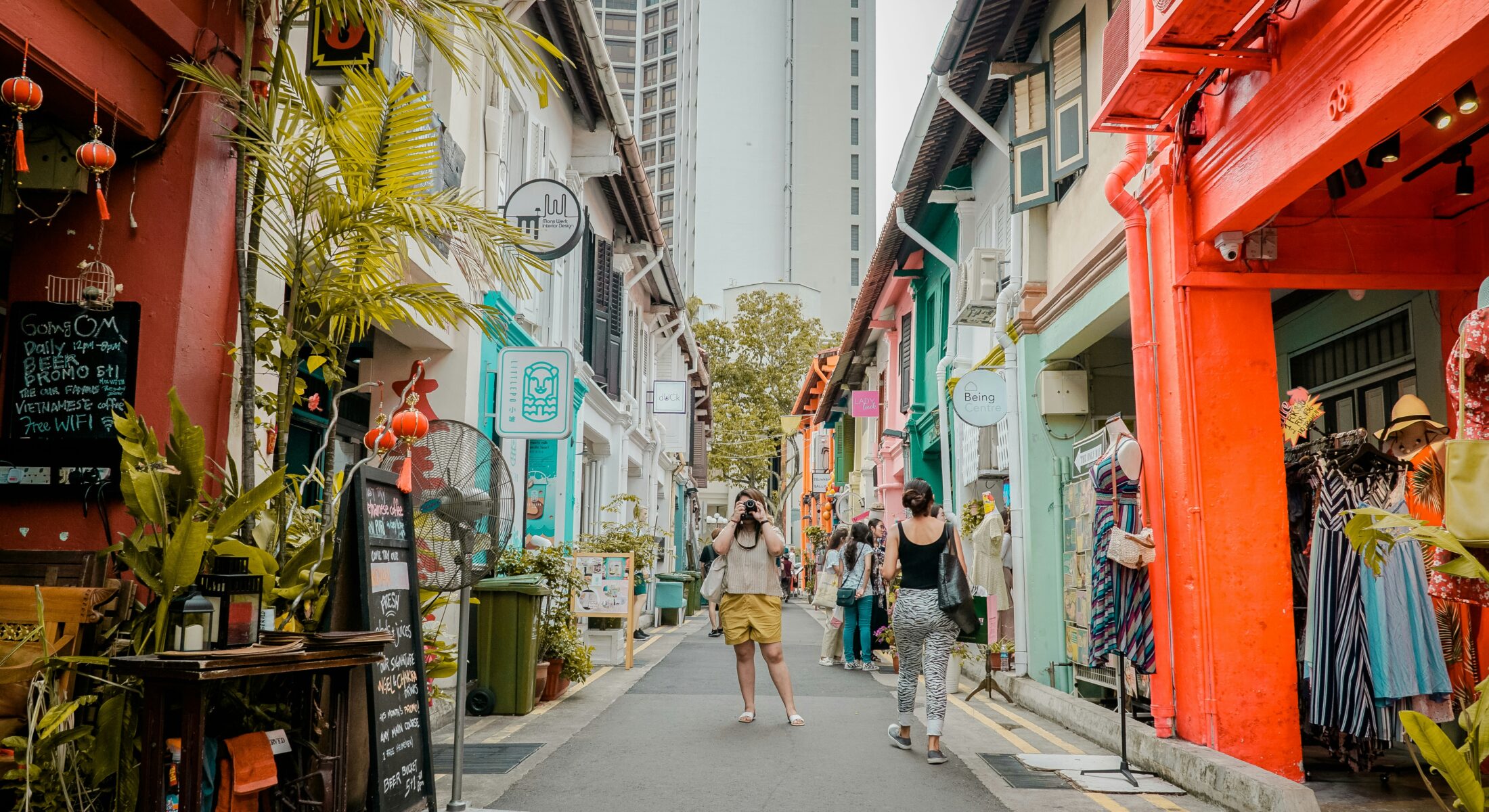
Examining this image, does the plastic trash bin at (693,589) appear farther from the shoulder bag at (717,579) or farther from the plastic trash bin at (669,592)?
the shoulder bag at (717,579)

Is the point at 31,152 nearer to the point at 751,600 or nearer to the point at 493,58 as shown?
the point at 493,58

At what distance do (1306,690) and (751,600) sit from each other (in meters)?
3.76

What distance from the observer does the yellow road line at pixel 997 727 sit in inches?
315

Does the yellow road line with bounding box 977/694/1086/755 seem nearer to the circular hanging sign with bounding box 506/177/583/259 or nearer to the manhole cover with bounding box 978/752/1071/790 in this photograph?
the manhole cover with bounding box 978/752/1071/790

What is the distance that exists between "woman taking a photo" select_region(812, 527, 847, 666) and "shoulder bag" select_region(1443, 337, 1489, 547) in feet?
32.0

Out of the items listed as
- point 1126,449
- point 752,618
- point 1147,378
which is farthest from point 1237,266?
point 752,618

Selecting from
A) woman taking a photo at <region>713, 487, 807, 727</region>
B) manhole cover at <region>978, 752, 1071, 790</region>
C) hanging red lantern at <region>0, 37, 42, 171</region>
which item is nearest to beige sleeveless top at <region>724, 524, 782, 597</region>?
woman taking a photo at <region>713, 487, 807, 727</region>

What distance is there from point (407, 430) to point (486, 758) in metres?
2.61

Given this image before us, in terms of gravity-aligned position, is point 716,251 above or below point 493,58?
above

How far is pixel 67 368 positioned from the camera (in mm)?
5547

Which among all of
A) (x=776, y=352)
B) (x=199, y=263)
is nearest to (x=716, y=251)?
(x=776, y=352)

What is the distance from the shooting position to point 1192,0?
221 inches

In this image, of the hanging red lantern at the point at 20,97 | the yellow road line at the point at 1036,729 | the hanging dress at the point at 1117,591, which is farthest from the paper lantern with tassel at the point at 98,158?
the yellow road line at the point at 1036,729

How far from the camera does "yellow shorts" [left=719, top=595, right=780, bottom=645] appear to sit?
8.66 meters
